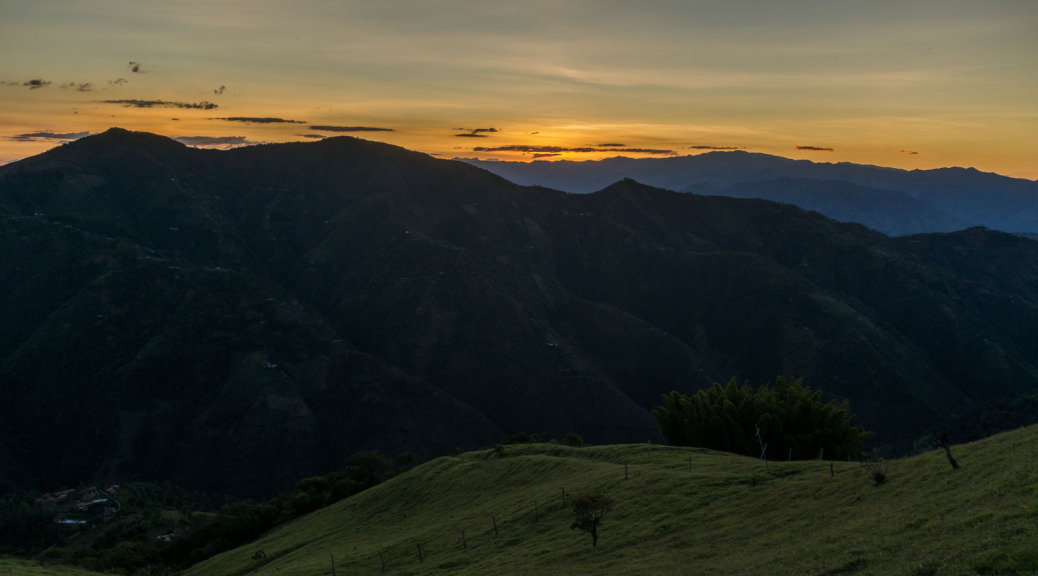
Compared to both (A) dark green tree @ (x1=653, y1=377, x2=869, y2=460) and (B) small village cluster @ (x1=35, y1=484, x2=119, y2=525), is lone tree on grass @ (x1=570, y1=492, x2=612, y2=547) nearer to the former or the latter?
(A) dark green tree @ (x1=653, y1=377, x2=869, y2=460)

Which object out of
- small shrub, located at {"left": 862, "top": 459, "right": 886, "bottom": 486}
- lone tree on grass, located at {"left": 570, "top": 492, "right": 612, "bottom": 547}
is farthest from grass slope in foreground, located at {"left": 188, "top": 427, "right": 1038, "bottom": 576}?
lone tree on grass, located at {"left": 570, "top": 492, "right": 612, "bottom": 547}

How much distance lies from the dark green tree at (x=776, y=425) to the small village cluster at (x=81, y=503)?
109151 mm

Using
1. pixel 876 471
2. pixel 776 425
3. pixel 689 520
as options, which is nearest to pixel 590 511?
pixel 689 520

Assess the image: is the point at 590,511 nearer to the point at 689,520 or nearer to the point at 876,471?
the point at 689,520

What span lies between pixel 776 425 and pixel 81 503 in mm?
131378

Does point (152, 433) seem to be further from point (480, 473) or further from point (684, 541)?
point (684, 541)

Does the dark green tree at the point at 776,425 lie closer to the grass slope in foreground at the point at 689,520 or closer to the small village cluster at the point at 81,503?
the grass slope in foreground at the point at 689,520

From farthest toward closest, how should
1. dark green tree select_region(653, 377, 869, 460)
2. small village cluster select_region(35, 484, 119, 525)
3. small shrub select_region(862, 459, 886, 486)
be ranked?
small village cluster select_region(35, 484, 119, 525), dark green tree select_region(653, 377, 869, 460), small shrub select_region(862, 459, 886, 486)

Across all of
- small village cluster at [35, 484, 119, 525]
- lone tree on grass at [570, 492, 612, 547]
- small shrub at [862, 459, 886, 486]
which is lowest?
small village cluster at [35, 484, 119, 525]

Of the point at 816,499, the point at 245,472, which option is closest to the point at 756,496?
the point at 816,499

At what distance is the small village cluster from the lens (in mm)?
118750

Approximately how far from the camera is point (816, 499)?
36.8 m

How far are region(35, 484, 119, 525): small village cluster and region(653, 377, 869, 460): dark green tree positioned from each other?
10915 centimetres

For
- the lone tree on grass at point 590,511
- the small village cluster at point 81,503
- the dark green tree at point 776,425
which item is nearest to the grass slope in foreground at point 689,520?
the lone tree on grass at point 590,511
